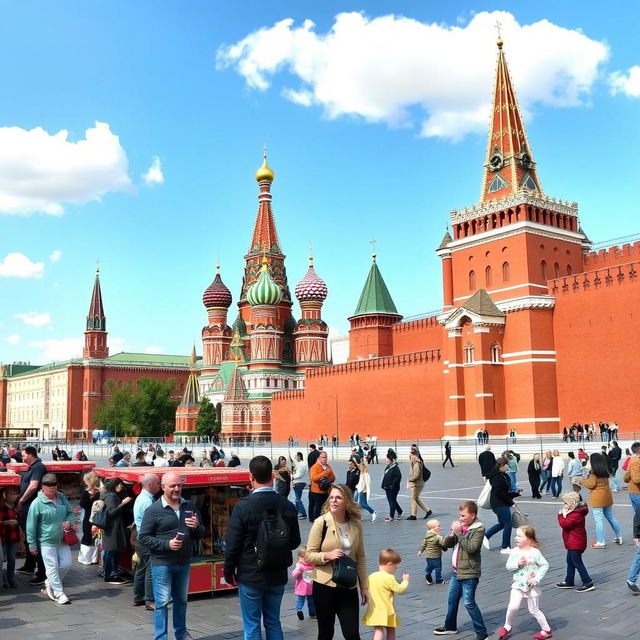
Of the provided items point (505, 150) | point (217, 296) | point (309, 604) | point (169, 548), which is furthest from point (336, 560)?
point (217, 296)

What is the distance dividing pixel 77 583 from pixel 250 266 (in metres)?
64.6

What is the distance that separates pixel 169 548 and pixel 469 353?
36673 mm

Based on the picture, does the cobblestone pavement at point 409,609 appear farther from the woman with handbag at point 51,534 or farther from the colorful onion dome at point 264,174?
the colorful onion dome at point 264,174

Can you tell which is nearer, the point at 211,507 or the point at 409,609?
the point at 409,609

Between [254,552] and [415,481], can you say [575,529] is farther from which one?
[415,481]

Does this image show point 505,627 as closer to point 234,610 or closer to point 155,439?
point 234,610

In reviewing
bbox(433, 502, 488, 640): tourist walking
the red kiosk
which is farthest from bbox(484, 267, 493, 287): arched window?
bbox(433, 502, 488, 640): tourist walking

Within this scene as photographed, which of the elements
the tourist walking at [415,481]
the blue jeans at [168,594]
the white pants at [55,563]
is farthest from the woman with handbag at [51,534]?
the tourist walking at [415,481]

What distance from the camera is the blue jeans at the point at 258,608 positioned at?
5293mm

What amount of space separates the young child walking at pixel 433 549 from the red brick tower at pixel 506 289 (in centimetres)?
3187

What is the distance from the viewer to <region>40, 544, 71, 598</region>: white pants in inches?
325

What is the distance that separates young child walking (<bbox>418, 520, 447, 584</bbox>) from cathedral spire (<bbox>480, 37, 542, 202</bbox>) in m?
36.4

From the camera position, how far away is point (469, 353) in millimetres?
41594

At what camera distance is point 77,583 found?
369 inches
